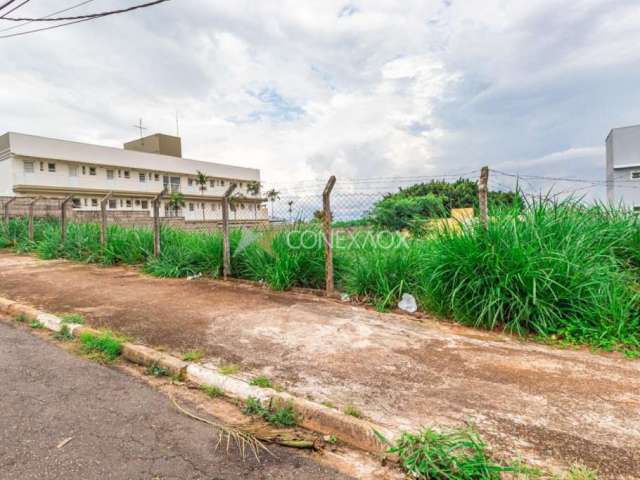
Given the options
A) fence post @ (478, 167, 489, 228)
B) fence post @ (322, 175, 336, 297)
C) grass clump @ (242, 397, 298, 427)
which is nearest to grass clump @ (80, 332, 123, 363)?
grass clump @ (242, 397, 298, 427)

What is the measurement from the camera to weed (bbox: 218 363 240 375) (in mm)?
2996

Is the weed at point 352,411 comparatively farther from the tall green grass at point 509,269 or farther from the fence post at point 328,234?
the fence post at point 328,234

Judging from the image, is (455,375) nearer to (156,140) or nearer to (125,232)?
(125,232)

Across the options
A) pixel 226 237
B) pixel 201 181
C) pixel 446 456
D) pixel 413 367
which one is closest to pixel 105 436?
pixel 446 456

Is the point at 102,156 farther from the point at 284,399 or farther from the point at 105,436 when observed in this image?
the point at 284,399

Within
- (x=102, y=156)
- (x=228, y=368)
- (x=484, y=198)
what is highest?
(x=102, y=156)

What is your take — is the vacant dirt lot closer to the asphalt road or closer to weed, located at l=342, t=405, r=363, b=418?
weed, located at l=342, t=405, r=363, b=418

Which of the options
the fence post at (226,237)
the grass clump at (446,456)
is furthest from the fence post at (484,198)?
the fence post at (226,237)

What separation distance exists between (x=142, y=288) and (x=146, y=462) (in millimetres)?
5024

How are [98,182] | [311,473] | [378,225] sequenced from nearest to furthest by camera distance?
1. [311,473]
2. [378,225]
3. [98,182]

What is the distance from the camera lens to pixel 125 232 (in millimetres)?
9656

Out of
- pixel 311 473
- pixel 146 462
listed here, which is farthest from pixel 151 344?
pixel 311 473

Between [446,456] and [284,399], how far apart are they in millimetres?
1120

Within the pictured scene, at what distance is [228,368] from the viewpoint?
10.1ft
